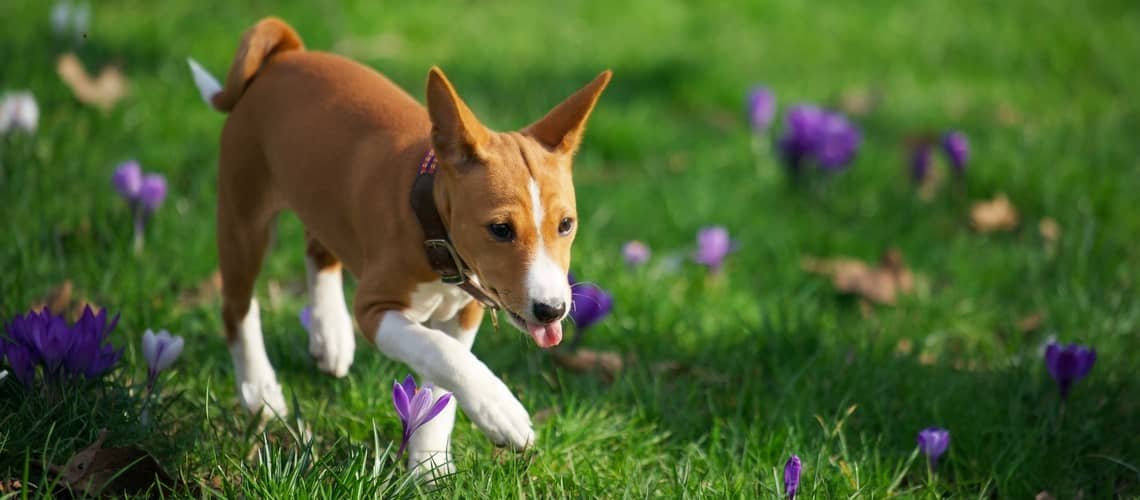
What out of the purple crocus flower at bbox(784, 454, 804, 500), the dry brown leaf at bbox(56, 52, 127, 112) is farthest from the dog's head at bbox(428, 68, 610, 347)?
the dry brown leaf at bbox(56, 52, 127, 112)

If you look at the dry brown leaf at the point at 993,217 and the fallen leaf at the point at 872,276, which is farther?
the dry brown leaf at the point at 993,217

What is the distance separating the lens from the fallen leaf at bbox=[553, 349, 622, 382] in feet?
12.3

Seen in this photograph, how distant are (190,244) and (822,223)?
261 cm

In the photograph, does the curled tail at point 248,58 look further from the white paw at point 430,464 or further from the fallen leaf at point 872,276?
the fallen leaf at point 872,276

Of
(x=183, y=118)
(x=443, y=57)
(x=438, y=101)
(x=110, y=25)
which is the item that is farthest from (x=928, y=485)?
(x=110, y=25)

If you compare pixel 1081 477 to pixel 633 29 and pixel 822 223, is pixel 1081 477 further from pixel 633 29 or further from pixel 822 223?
pixel 633 29

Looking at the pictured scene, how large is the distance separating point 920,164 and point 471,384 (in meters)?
3.37

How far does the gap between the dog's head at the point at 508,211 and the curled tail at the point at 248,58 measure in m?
0.98

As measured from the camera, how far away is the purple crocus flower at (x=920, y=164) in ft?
17.5

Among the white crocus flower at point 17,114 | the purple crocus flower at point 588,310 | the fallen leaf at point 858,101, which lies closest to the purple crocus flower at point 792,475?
the purple crocus flower at point 588,310

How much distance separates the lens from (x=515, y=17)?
7.07 meters

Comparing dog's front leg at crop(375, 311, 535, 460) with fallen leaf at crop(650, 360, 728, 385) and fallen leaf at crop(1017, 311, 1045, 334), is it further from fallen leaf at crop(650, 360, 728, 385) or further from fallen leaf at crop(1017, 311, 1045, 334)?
fallen leaf at crop(1017, 311, 1045, 334)

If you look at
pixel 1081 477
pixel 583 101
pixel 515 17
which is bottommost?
pixel 515 17

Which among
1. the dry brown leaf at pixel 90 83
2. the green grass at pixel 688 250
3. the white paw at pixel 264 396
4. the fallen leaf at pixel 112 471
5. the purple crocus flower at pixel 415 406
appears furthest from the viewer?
the dry brown leaf at pixel 90 83
